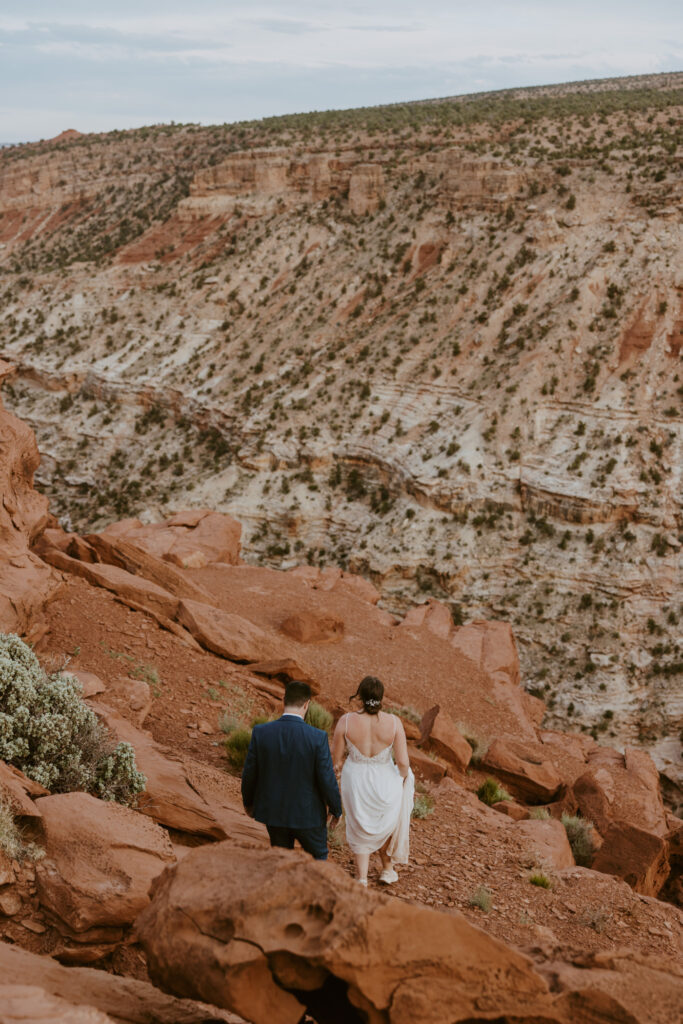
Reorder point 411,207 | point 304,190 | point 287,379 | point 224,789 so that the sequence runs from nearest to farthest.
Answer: point 224,789 < point 287,379 < point 411,207 < point 304,190

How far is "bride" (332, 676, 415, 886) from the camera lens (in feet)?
21.7

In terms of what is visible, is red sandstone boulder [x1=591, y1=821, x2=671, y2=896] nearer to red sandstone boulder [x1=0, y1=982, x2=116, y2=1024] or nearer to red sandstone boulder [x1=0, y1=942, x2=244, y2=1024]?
red sandstone boulder [x1=0, y1=942, x2=244, y2=1024]

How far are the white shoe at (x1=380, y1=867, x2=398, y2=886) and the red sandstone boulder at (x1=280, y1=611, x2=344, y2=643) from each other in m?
9.57

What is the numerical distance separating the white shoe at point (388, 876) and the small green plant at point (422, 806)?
2295 millimetres

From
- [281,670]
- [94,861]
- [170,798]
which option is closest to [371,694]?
[170,798]

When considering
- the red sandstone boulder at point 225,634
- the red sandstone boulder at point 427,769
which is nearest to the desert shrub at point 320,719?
the red sandstone boulder at point 427,769

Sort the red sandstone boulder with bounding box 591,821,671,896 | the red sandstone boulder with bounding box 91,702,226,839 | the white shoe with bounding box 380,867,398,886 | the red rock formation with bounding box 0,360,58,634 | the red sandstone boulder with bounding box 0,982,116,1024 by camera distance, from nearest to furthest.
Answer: the red sandstone boulder with bounding box 0,982,116,1024 → the red sandstone boulder with bounding box 91,702,226,839 → the white shoe with bounding box 380,867,398,886 → the red rock formation with bounding box 0,360,58,634 → the red sandstone boulder with bounding box 591,821,671,896

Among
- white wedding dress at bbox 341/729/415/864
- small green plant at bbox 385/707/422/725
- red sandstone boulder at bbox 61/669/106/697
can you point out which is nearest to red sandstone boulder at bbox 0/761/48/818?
white wedding dress at bbox 341/729/415/864

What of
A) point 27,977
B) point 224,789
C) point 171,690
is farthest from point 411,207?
point 27,977

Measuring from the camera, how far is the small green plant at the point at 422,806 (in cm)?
956

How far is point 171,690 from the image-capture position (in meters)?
11.2

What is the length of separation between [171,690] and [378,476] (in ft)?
77.6

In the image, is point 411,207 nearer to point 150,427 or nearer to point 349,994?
point 150,427

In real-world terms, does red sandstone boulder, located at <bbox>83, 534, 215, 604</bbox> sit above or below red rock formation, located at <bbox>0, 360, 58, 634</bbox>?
below
